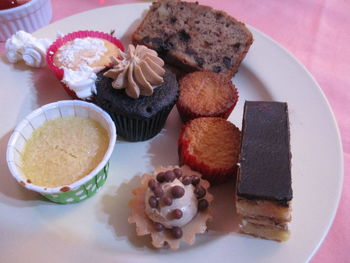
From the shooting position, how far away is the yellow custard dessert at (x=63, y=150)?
4.95 ft

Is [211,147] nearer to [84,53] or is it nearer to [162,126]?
[162,126]

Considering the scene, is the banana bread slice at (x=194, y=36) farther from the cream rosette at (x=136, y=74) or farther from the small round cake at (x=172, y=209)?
the small round cake at (x=172, y=209)

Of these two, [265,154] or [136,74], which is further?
[136,74]

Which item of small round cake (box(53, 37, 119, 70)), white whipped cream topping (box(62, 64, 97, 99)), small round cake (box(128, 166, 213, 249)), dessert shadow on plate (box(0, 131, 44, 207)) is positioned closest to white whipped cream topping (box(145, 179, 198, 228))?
small round cake (box(128, 166, 213, 249))

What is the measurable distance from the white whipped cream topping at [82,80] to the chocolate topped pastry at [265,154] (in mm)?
762

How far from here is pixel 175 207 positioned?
1.40 meters

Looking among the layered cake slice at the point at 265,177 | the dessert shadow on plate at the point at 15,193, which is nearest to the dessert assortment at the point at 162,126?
the layered cake slice at the point at 265,177

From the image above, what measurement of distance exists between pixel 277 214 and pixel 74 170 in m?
0.84

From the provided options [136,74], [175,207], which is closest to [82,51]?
[136,74]

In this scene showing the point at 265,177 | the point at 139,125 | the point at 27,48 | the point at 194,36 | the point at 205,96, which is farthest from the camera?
the point at 194,36

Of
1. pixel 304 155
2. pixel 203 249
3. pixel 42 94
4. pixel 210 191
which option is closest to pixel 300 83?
pixel 304 155

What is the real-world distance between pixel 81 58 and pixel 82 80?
21 cm

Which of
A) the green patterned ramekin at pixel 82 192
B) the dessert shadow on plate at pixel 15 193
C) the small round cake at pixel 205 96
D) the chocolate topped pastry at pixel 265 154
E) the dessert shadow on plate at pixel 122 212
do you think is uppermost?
the chocolate topped pastry at pixel 265 154

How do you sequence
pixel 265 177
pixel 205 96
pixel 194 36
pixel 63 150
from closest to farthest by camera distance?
pixel 265 177 → pixel 63 150 → pixel 205 96 → pixel 194 36
